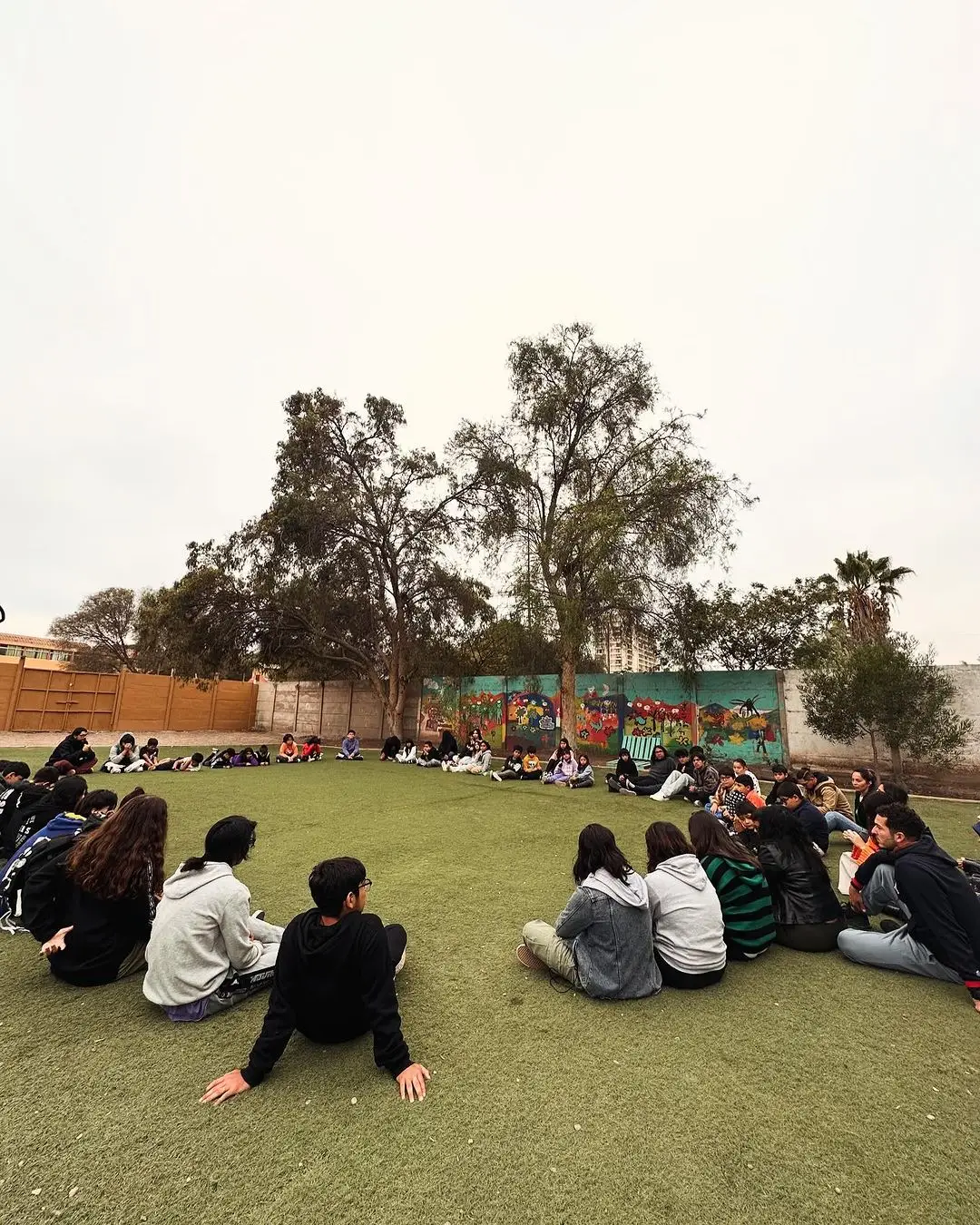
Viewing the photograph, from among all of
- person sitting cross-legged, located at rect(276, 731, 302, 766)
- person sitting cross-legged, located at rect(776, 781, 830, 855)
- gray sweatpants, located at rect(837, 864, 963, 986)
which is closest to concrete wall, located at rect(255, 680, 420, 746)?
person sitting cross-legged, located at rect(276, 731, 302, 766)

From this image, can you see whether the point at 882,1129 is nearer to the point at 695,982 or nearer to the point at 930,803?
the point at 695,982

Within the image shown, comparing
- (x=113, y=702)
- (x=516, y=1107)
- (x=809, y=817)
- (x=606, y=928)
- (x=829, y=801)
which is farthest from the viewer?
(x=113, y=702)

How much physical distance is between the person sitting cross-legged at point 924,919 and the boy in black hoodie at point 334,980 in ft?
9.78

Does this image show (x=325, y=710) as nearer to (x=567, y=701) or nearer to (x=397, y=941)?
(x=567, y=701)

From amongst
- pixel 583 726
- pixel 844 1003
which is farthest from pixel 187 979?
pixel 583 726

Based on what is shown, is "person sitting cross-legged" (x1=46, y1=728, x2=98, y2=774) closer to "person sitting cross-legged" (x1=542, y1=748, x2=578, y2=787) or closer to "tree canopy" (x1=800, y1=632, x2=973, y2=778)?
"person sitting cross-legged" (x1=542, y1=748, x2=578, y2=787)

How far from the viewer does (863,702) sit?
11.1 metres

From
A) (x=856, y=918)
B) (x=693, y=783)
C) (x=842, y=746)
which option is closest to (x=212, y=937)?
(x=856, y=918)

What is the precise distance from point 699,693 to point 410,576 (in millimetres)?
10279

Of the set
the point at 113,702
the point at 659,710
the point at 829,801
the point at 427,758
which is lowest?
the point at 427,758

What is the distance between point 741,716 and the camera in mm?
14406

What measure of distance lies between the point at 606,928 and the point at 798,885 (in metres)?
1.74

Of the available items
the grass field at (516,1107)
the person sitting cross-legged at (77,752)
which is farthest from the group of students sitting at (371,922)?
the person sitting cross-legged at (77,752)

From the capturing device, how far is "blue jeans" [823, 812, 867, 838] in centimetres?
621
